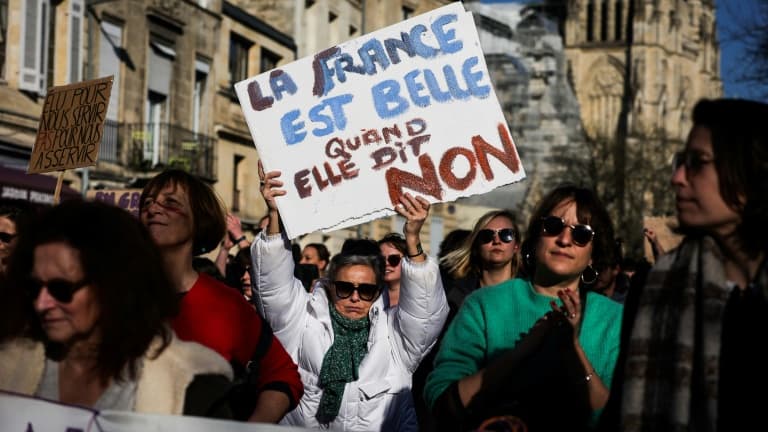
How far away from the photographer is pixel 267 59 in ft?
125

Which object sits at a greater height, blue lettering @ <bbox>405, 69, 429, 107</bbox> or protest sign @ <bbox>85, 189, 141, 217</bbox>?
protest sign @ <bbox>85, 189, 141, 217</bbox>

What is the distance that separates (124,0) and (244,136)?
764cm

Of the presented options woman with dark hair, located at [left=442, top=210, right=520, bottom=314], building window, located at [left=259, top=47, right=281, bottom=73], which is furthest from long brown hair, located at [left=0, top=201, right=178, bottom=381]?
building window, located at [left=259, top=47, right=281, bottom=73]

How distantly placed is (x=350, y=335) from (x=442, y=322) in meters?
0.49

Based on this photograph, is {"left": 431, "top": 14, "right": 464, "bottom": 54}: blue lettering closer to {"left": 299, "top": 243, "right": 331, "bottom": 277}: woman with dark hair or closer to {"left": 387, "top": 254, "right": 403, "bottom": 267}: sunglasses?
{"left": 387, "top": 254, "right": 403, "bottom": 267}: sunglasses

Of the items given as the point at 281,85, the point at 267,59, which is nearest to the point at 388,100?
the point at 281,85

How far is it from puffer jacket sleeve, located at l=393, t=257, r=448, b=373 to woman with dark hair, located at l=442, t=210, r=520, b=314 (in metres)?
1.15

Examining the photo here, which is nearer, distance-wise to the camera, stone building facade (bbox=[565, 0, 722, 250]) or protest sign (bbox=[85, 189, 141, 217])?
protest sign (bbox=[85, 189, 141, 217])

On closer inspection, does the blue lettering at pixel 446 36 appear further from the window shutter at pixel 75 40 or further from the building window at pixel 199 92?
the building window at pixel 199 92

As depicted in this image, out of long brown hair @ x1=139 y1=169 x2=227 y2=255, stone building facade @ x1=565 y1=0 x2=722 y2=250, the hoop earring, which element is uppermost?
stone building facade @ x1=565 y1=0 x2=722 y2=250

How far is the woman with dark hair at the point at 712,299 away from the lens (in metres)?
3.48

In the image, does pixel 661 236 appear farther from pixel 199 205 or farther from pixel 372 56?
pixel 199 205

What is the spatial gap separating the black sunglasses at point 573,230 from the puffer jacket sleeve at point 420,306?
3.66 ft

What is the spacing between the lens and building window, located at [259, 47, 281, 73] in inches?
1469
